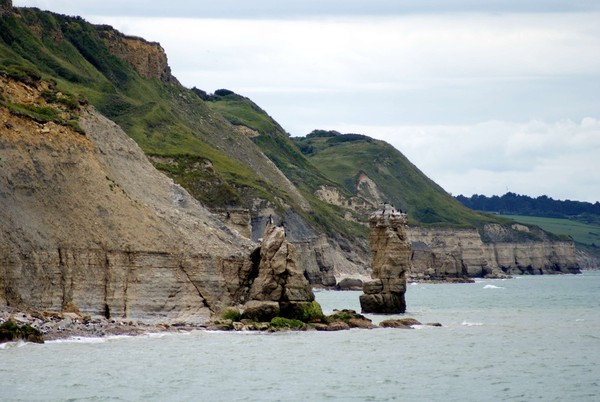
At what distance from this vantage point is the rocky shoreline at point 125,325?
181 feet

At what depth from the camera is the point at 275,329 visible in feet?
209

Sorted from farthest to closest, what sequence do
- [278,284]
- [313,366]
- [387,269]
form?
[387,269] → [278,284] → [313,366]

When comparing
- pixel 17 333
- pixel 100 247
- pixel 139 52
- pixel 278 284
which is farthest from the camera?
pixel 139 52

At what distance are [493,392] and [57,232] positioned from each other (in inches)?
1044

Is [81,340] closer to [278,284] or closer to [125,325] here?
[125,325]

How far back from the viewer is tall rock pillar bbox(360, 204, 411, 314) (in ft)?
268

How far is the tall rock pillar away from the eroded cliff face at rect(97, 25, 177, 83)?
111041 millimetres

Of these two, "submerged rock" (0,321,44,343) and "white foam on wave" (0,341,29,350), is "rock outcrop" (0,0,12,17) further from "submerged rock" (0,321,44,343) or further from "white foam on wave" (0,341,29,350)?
"white foam on wave" (0,341,29,350)

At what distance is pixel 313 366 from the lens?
50406 mm

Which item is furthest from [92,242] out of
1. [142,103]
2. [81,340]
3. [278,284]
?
[142,103]

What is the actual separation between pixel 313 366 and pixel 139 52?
14778 centimetres

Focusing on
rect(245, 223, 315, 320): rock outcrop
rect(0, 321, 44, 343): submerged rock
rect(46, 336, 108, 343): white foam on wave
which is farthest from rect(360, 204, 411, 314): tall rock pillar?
rect(0, 321, 44, 343): submerged rock

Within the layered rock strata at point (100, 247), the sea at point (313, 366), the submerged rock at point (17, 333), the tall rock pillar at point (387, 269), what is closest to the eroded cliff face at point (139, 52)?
the tall rock pillar at point (387, 269)

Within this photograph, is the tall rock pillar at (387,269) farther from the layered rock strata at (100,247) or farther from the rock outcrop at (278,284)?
the rock outcrop at (278,284)
